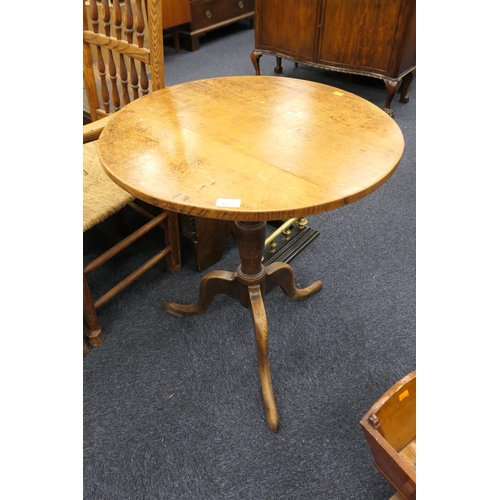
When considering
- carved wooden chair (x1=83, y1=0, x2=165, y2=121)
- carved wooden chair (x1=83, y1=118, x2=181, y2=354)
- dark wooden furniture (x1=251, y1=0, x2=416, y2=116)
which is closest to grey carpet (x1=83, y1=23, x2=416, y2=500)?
carved wooden chair (x1=83, y1=118, x2=181, y2=354)

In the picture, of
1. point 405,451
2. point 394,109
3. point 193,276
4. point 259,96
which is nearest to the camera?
point 405,451

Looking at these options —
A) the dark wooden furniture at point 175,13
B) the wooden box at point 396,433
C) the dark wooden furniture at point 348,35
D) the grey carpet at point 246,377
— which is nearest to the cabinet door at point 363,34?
the dark wooden furniture at point 348,35

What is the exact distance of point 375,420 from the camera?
94 centimetres

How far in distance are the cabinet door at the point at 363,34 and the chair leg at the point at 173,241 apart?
1934mm

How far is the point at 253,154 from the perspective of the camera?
1.00 meters

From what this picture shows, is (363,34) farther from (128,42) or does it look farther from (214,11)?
(214,11)

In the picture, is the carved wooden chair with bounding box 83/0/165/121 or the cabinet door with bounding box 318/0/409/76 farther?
the cabinet door with bounding box 318/0/409/76

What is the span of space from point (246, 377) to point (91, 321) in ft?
1.89

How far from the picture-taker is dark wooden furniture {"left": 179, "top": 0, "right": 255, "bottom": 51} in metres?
3.95

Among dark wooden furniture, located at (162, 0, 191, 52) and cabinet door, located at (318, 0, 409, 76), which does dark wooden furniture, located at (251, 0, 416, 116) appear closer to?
cabinet door, located at (318, 0, 409, 76)

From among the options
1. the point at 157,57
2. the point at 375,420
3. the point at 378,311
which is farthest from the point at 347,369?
the point at 157,57

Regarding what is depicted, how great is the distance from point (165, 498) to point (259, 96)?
119 cm

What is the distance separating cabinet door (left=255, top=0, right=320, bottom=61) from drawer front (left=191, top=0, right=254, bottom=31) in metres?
1.08

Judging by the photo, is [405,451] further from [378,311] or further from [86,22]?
[86,22]
